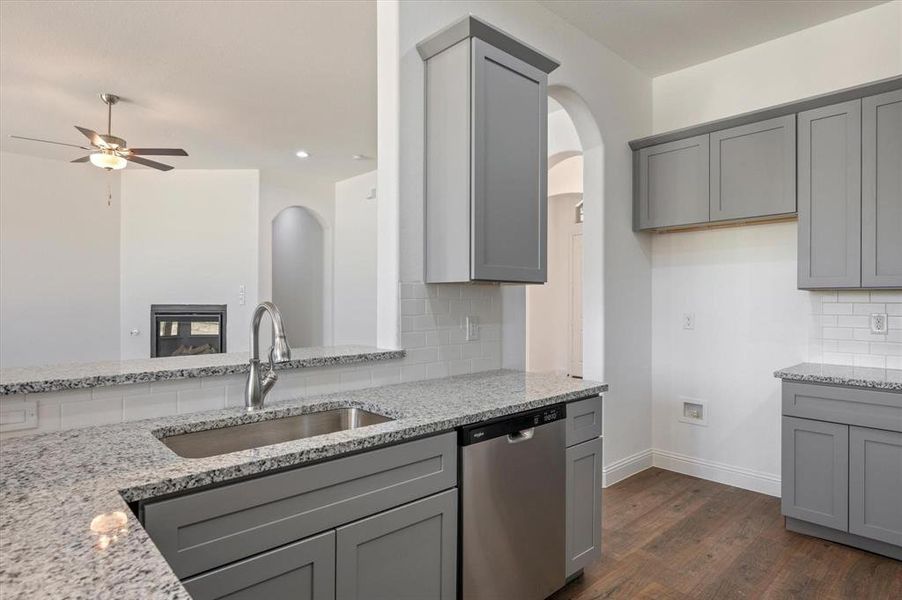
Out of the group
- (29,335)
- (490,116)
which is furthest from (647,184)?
(29,335)

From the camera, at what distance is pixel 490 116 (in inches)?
90.0

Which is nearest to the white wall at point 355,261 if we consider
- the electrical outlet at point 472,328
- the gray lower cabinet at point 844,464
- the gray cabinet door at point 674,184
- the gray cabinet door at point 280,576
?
the gray cabinet door at point 674,184

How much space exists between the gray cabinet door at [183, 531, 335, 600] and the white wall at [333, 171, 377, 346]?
558 cm

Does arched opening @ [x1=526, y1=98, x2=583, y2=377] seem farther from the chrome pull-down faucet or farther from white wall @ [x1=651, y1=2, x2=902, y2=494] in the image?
the chrome pull-down faucet

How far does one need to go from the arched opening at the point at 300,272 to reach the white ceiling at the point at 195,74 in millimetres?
1779

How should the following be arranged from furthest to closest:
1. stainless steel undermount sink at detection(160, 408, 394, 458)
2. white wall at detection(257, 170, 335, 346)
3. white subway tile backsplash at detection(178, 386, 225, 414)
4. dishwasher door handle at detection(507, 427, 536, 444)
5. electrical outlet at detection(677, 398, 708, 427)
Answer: white wall at detection(257, 170, 335, 346) → electrical outlet at detection(677, 398, 708, 427) → dishwasher door handle at detection(507, 427, 536, 444) → white subway tile backsplash at detection(178, 386, 225, 414) → stainless steel undermount sink at detection(160, 408, 394, 458)

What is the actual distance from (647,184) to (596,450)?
2149 mm

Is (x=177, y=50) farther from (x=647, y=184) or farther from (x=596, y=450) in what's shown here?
(x=596, y=450)

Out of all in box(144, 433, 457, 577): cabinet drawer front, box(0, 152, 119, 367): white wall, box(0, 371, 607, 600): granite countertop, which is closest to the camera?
box(0, 371, 607, 600): granite countertop

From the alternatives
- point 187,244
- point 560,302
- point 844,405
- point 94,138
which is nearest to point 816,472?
point 844,405

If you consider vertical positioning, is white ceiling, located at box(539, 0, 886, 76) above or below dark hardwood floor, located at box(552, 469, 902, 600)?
above

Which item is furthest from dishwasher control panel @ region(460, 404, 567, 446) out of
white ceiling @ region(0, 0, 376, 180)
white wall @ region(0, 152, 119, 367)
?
white wall @ region(0, 152, 119, 367)

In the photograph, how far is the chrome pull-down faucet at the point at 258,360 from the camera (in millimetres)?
1766

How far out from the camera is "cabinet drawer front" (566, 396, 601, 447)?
2.19m
